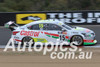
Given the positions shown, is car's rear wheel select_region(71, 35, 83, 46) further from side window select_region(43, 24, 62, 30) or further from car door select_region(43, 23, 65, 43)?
side window select_region(43, 24, 62, 30)

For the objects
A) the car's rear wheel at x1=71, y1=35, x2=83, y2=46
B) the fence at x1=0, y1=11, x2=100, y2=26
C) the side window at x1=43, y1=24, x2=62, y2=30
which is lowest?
the car's rear wheel at x1=71, y1=35, x2=83, y2=46

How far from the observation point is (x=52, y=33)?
11.2 m

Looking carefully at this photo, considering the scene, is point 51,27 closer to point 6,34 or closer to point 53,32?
point 53,32

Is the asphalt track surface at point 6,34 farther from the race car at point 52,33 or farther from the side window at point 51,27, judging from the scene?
the side window at point 51,27

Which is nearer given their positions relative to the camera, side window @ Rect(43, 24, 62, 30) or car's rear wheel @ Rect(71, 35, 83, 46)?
car's rear wheel @ Rect(71, 35, 83, 46)

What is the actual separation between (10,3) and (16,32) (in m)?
19.8

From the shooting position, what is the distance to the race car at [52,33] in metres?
11.1

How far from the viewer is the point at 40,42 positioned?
447 inches

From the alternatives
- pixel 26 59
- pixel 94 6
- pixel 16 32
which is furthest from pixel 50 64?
pixel 94 6

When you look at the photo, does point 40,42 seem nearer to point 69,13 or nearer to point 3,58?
point 3,58

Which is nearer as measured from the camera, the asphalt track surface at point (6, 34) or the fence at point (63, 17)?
the asphalt track surface at point (6, 34)

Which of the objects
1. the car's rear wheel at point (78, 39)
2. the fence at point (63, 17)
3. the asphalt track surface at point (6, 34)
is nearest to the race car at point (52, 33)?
the car's rear wheel at point (78, 39)

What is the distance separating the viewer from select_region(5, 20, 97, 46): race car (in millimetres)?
11055

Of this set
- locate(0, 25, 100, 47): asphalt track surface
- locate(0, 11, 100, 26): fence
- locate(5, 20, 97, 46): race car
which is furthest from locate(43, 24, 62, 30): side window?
locate(0, 11, 100, 26): fence
